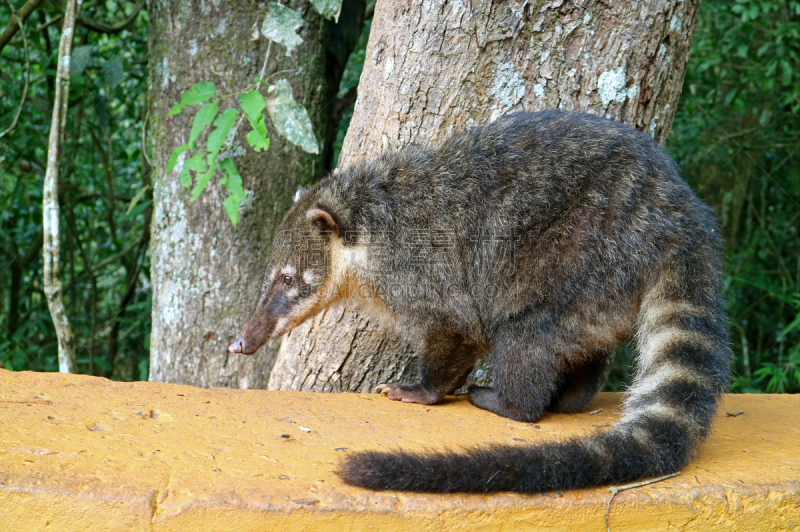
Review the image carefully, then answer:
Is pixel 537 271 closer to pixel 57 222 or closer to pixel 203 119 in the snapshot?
pixel 203 119

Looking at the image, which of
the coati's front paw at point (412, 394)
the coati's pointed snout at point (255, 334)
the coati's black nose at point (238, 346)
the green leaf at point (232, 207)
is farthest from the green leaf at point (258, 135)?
the coati's front paw at point (412, 394)

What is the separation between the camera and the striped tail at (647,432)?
2158 mm

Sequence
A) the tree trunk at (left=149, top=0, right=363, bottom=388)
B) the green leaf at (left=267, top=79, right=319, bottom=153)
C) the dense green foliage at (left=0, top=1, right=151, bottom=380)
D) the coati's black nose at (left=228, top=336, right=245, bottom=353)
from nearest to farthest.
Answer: the coati's black nose at (left=228, top=336, right=245, bottom=353), the green leaf at (left=267, top=79, right=319, bottom=153), the tree trunk at (left=149, top=0, right=363, bottom=388), the dense green foliage at (left=0, top=1, right=151, bottom=380)

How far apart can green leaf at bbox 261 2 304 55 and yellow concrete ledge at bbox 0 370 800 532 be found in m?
1.80

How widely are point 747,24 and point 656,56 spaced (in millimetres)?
3446

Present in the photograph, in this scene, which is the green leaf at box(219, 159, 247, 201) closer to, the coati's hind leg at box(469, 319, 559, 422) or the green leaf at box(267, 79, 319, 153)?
the green leaf at box(267, 79, 319, 153)

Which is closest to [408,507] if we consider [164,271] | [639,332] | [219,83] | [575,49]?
[639,332]

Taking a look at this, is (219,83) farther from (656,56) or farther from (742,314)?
(742,314)

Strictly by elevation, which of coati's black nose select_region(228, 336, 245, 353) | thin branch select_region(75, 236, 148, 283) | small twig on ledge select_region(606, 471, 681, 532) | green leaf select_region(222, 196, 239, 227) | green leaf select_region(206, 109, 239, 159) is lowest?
thin branch select_region(75, 236, 148, 283)

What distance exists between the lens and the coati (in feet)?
8.82

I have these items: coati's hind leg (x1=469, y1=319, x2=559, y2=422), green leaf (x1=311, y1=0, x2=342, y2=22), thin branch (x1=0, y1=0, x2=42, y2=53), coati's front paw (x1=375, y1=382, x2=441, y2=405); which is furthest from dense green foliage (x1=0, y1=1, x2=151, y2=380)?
coati's hind leg (x1=469, y1=319, x2=559, y2=422)

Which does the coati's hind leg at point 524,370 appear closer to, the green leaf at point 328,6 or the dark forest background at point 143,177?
the green leaf at point 328,6

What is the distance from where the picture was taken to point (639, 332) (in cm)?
291

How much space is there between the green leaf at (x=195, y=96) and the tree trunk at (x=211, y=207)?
0.85 meters
